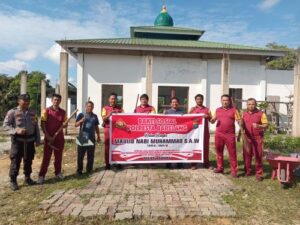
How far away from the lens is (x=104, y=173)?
24.7 ft

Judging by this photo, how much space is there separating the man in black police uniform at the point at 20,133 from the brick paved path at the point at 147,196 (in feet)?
3.32

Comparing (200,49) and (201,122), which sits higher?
(200,49)

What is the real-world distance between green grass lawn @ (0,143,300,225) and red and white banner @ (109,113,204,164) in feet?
3.37

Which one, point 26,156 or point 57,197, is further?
point 26,156

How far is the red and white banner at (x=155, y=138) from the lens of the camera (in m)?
7.88

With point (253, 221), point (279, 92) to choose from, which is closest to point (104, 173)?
point (253, 221)

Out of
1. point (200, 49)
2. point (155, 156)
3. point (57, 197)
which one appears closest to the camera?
point (57, 197)

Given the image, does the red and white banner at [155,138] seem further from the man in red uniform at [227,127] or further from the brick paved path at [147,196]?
the man in red uniform at [227,127]

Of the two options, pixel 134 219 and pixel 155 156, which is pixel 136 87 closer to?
pixel 155 156

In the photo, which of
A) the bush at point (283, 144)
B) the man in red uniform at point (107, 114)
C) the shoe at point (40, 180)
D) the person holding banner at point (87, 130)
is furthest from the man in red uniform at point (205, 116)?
the shoe at point (40, 180)

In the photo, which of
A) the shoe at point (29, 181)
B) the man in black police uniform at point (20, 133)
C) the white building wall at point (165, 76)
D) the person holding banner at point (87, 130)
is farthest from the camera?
the white building wall at point (165, 76)

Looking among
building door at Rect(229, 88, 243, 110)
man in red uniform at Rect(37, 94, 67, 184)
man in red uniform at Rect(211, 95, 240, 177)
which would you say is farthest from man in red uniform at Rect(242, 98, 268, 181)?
building door at Rect(229, 88, 243, 110)

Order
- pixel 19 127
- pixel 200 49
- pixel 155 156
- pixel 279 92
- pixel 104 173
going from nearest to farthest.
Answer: pixel 19 127, pixel 104 173, pixel 155 156, pixel 200 49, pixel 279 92

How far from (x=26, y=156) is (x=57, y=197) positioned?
1.31 m
